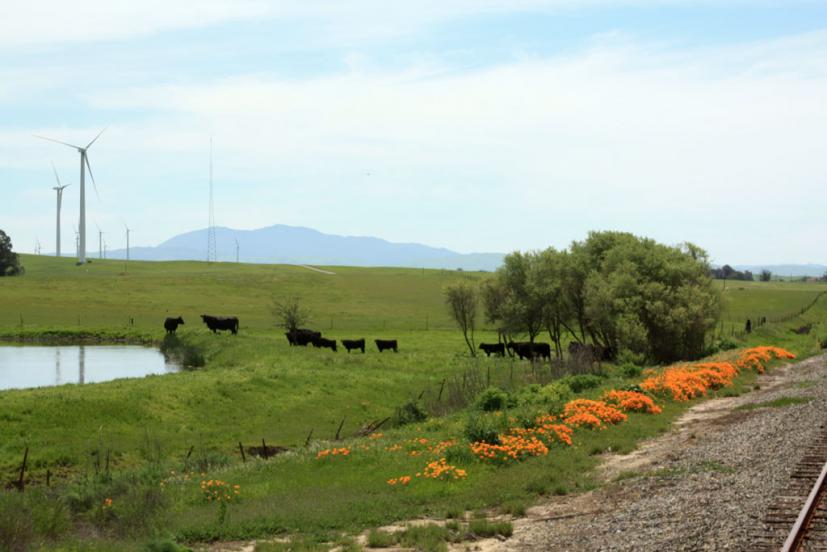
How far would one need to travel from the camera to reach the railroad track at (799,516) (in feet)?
40.1

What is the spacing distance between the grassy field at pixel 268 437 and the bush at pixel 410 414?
1.07 ft

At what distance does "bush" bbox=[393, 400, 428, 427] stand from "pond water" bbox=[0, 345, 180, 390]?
19.8 meters

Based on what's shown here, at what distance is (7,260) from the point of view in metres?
139

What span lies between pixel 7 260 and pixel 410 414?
123792mm

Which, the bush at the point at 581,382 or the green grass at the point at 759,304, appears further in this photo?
the green grass at the point at 759,304

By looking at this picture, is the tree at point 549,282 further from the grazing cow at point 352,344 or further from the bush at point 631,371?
the bush at point 631,371

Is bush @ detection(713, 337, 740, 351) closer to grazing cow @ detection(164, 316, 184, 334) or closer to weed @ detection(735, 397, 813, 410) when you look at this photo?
weed @ detection(735, 397, 813, 410)

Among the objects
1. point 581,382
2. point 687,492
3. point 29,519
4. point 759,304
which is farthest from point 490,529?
point 759,304

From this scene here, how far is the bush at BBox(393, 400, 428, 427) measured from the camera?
33.8m

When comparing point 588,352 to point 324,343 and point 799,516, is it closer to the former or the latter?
point 324,343

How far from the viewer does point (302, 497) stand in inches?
742

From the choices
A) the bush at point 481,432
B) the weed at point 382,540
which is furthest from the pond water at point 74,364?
the weed at point 382,540

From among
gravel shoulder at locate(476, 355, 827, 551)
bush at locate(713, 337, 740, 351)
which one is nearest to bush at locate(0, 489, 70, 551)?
gravel shoulder at locate(476, 355, 827, 551)

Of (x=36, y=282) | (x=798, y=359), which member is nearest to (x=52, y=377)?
(x=798, y=359)
